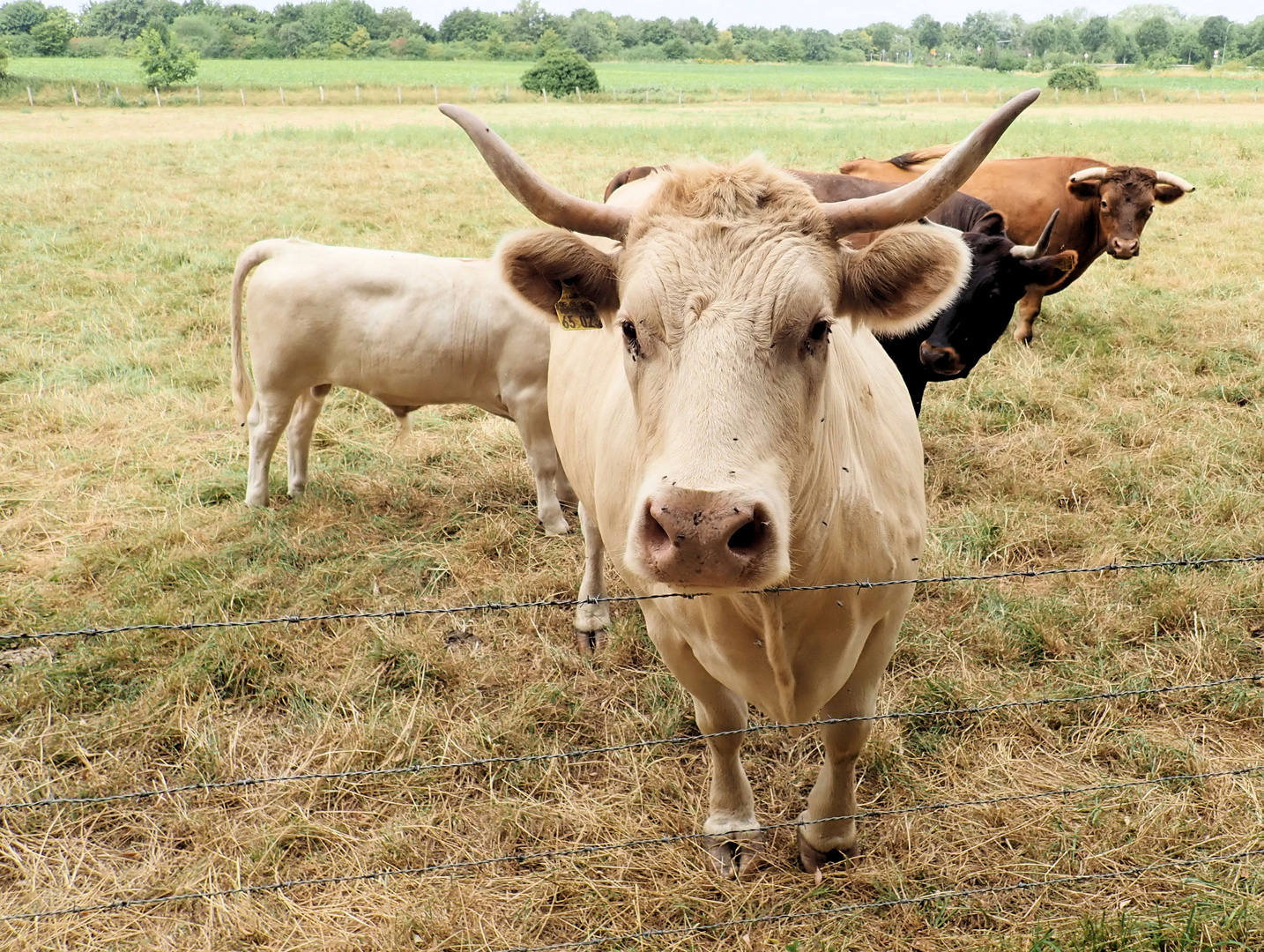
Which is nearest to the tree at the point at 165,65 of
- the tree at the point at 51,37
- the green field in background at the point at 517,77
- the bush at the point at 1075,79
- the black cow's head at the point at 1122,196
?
the green field in background at the point at 517,77

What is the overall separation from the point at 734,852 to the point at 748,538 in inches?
67.0

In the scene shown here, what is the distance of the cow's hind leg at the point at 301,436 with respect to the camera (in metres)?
5.28

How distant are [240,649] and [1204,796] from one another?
3585mm

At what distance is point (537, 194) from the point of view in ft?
6.88

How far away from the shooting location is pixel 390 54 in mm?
80438

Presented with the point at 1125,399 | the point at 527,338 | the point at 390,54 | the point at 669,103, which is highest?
the point at 390,54

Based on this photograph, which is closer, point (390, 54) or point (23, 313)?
point (23, 313)

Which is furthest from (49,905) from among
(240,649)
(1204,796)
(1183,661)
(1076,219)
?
(1076,219)

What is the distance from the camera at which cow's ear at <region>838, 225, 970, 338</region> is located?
6.95 ft

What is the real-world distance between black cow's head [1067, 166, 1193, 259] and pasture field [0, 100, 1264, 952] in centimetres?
104

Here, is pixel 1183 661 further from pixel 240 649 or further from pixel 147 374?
pixel 147 374

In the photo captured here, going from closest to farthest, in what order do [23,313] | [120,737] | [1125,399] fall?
1. [120,737]
2. [1125,399]
3. [23,313]

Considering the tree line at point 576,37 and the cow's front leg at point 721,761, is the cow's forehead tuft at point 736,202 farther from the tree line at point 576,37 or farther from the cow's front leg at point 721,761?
the tree line at point 576,37

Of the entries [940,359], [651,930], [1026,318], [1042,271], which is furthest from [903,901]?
[1026,318]
